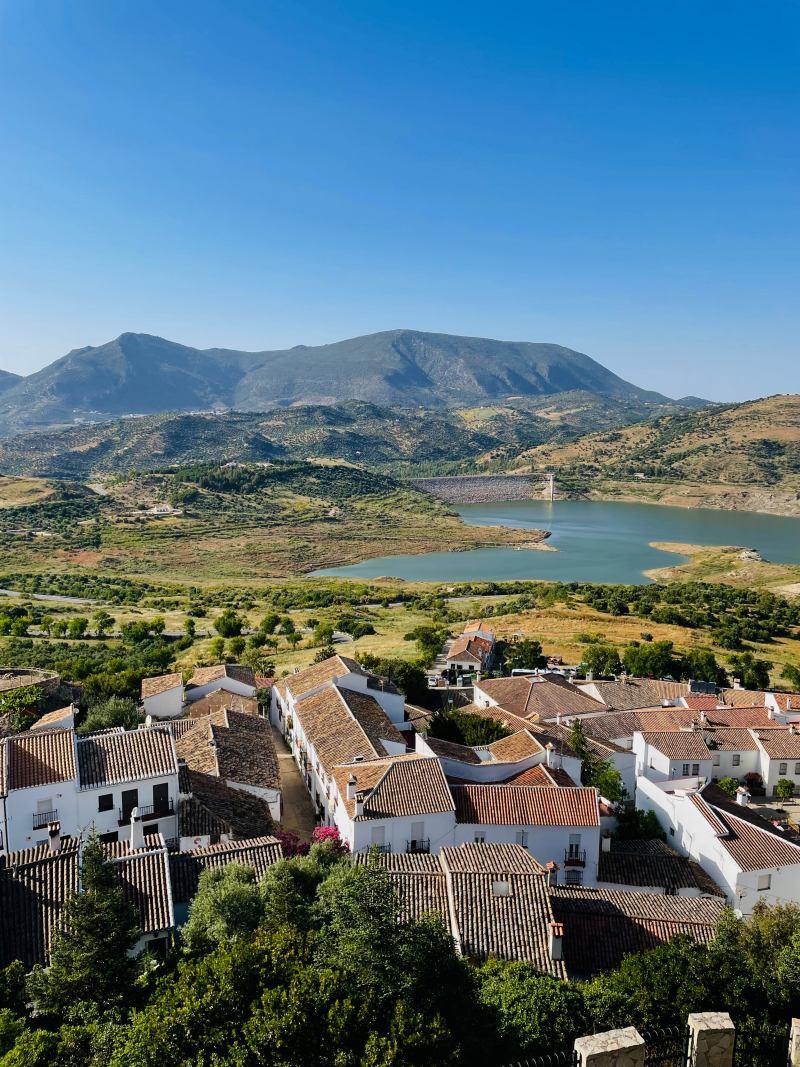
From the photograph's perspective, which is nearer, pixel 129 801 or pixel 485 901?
pixel 485 901

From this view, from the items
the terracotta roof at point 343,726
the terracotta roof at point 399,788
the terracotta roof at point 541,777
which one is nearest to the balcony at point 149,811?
the terracotta roof at point 399,788

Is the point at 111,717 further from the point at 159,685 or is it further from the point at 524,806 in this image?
the point at 524,806

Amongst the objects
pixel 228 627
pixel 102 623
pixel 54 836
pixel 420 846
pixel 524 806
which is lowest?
pixel 102 623

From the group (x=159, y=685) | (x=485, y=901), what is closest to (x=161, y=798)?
(x=485, y=901)

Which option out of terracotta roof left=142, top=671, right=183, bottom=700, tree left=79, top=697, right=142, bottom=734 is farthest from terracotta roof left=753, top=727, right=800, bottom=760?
tree left=79, top=697, right=142, bottom=734

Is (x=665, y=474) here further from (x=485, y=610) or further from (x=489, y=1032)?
(x=489, y=1032)

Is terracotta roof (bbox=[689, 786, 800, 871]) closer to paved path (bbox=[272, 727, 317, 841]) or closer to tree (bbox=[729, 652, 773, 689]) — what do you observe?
paved path (bbox=[272, 727, 317, 841])
